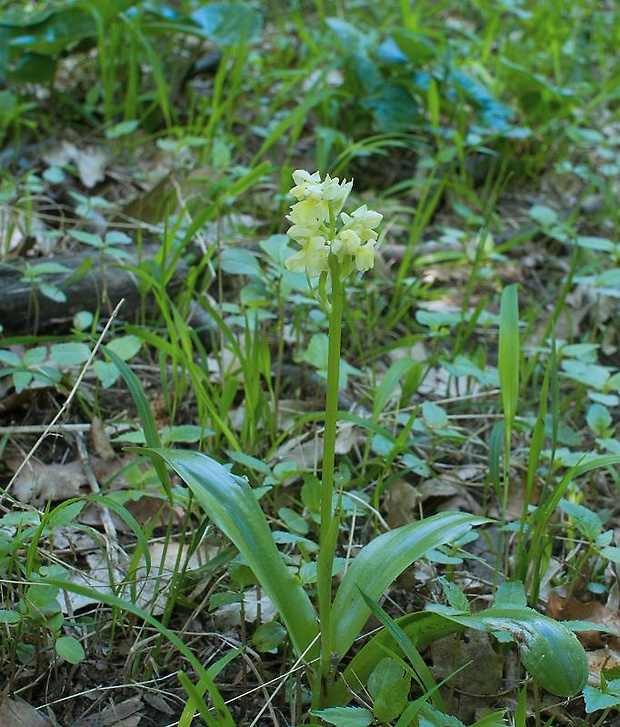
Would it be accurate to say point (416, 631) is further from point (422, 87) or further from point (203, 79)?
point (203, 79)

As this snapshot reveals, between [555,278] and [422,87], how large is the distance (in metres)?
0.94

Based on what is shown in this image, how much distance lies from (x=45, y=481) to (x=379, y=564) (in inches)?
31.3

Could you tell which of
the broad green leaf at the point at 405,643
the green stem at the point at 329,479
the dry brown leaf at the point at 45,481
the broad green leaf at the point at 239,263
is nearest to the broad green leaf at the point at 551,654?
the broad green leaf at the point at 405,643

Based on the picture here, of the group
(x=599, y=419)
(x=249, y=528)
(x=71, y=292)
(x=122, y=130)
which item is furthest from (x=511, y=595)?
(x=122, y=130)

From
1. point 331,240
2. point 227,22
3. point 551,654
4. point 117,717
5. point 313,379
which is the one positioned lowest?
point 117,717

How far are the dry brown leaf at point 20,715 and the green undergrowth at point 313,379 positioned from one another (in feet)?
0.15

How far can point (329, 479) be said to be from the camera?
1109 mm

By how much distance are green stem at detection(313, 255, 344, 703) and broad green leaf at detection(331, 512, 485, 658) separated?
0.05 metres

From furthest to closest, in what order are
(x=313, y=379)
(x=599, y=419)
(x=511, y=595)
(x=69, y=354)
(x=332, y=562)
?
(x=313, y=379), (x=599, y=419), (x=69, y=354), (x=511, y=595), (x=332, y=562)

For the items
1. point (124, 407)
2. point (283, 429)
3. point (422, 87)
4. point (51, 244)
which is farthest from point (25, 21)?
point (283, 429)

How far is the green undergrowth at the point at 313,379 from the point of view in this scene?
3.94 feet

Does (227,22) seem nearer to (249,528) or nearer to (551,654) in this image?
(249,528)

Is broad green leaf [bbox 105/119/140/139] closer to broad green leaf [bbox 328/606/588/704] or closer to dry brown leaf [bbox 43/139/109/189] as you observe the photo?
dry brown leaf [bbox 43/139/109/189]

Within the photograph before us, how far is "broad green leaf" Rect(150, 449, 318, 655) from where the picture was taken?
1.16 meters
